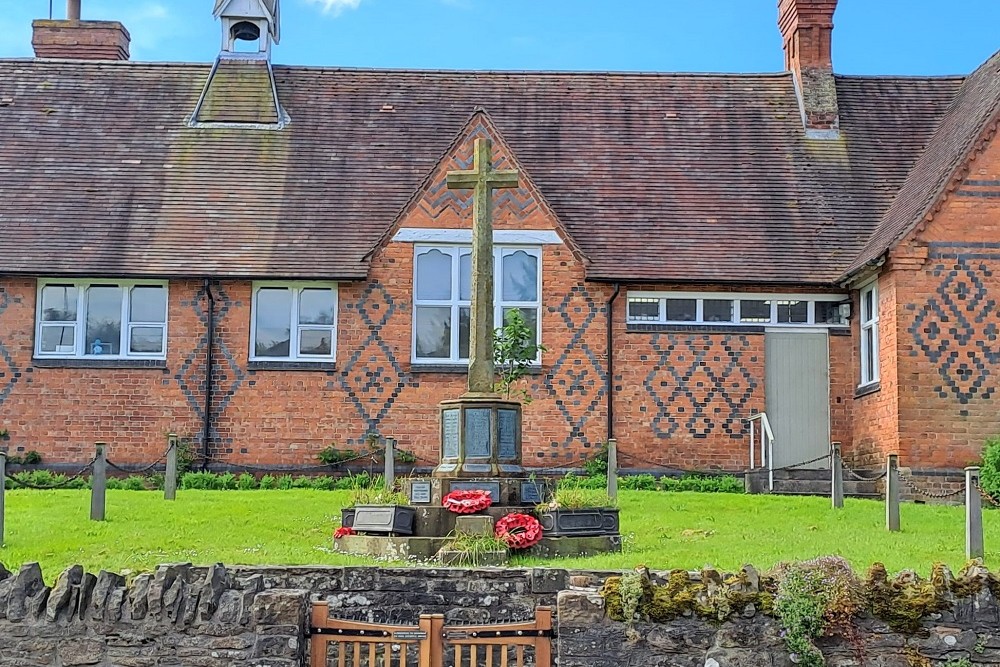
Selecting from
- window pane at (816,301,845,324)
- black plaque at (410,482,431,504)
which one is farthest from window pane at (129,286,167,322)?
window pane at (816,301,845,324)

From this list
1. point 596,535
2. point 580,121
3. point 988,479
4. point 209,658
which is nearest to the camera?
point 209,658

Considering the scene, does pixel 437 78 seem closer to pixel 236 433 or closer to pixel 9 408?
pixel 236 433

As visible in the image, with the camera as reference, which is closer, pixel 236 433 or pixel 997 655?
pixel 997 655

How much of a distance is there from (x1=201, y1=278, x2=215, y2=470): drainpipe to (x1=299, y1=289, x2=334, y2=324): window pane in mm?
1668

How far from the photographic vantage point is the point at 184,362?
24703mm

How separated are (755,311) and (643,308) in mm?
2150

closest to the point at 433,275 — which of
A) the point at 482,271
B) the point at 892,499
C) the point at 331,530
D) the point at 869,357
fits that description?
the point at 869,357

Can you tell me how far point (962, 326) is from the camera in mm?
22969

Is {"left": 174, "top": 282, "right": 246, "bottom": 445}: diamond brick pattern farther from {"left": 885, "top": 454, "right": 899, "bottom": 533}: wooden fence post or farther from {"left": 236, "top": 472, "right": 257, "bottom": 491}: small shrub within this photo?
{"left": 885, "top": 454, "right": 899, "bottom": 533}: wooden fence post

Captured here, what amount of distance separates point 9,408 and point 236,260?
5054 millimetres

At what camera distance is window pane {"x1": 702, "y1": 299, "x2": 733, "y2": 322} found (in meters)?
25.0

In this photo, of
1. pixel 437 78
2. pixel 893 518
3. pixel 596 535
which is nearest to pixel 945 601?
pixel 596 535

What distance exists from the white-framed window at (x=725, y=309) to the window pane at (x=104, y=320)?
A: 9.79 meters

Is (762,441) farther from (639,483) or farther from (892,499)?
(892,499)
